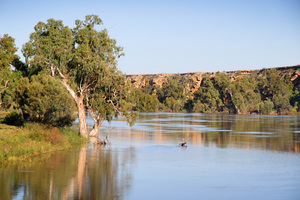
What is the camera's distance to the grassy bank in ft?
79.4

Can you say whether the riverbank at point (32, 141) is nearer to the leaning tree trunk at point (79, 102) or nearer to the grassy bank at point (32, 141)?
the grassy bank at point (32, 141)

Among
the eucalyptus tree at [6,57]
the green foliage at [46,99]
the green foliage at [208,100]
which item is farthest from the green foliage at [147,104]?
the green foliage at [46,99]

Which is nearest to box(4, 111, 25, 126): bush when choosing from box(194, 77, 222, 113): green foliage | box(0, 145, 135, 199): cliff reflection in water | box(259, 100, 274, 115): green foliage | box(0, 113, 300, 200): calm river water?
box(0, 113, 300, 200): calm river water

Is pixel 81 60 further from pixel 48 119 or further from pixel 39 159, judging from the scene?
pixel 39 159

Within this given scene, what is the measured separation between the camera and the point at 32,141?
1062 inches

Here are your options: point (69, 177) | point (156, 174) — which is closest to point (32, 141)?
point (69, 177)

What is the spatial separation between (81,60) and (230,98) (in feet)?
374

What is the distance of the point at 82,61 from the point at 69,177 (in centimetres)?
1288

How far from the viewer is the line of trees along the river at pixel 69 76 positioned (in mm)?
31891

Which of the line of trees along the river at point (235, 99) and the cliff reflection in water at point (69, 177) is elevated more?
the line of trees along the river at point (235, 99)

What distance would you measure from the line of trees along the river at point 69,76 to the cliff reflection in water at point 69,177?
666cm

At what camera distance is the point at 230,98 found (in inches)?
5527

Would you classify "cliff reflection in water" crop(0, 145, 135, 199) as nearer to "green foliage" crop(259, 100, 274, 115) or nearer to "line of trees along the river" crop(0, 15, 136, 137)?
"line of trees along the river" crop(0, 15, 136, 137)

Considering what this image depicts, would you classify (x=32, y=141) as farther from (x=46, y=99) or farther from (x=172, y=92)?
(x=172, y=92)
